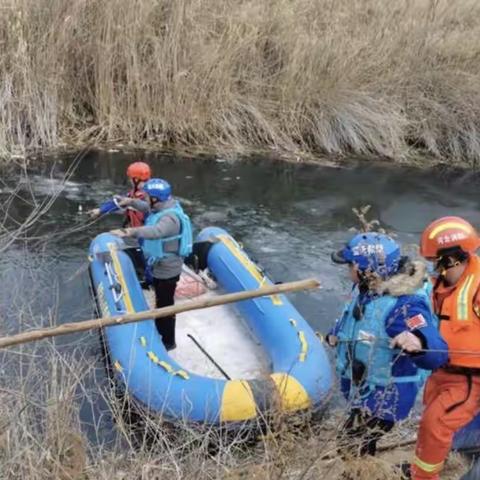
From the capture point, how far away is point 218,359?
5.55m

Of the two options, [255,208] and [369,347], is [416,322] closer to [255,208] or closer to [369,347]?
[369,347]

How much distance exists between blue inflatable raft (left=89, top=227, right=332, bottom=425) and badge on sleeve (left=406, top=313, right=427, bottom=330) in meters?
0.66

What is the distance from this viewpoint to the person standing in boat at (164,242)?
5.25m

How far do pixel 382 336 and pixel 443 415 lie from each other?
48 cm

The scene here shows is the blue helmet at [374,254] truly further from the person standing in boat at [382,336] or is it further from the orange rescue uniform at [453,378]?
the orange rescue uniform at [453,378]

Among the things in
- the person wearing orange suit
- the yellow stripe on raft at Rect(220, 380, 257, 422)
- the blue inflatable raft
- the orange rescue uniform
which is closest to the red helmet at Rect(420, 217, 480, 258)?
the person wearing orange suit

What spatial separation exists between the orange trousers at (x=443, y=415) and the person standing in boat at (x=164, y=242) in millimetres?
2417

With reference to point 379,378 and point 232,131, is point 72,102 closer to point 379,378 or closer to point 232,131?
point 232,131

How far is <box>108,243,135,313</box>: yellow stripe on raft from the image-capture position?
5.64m

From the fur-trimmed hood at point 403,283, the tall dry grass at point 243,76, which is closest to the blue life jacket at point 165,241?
the fur-trimmed hood at point 403,283

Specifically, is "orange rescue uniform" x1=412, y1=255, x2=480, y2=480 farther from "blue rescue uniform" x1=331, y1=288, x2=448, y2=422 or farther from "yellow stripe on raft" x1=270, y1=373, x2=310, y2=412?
"yellow stripe on raft" x1=270, y1=373, x2=310, y2=412

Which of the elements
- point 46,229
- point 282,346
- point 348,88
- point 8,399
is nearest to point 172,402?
point 282,346

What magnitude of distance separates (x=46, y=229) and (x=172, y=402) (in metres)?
4.28

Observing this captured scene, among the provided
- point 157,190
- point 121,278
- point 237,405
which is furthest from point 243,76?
point 237,405
